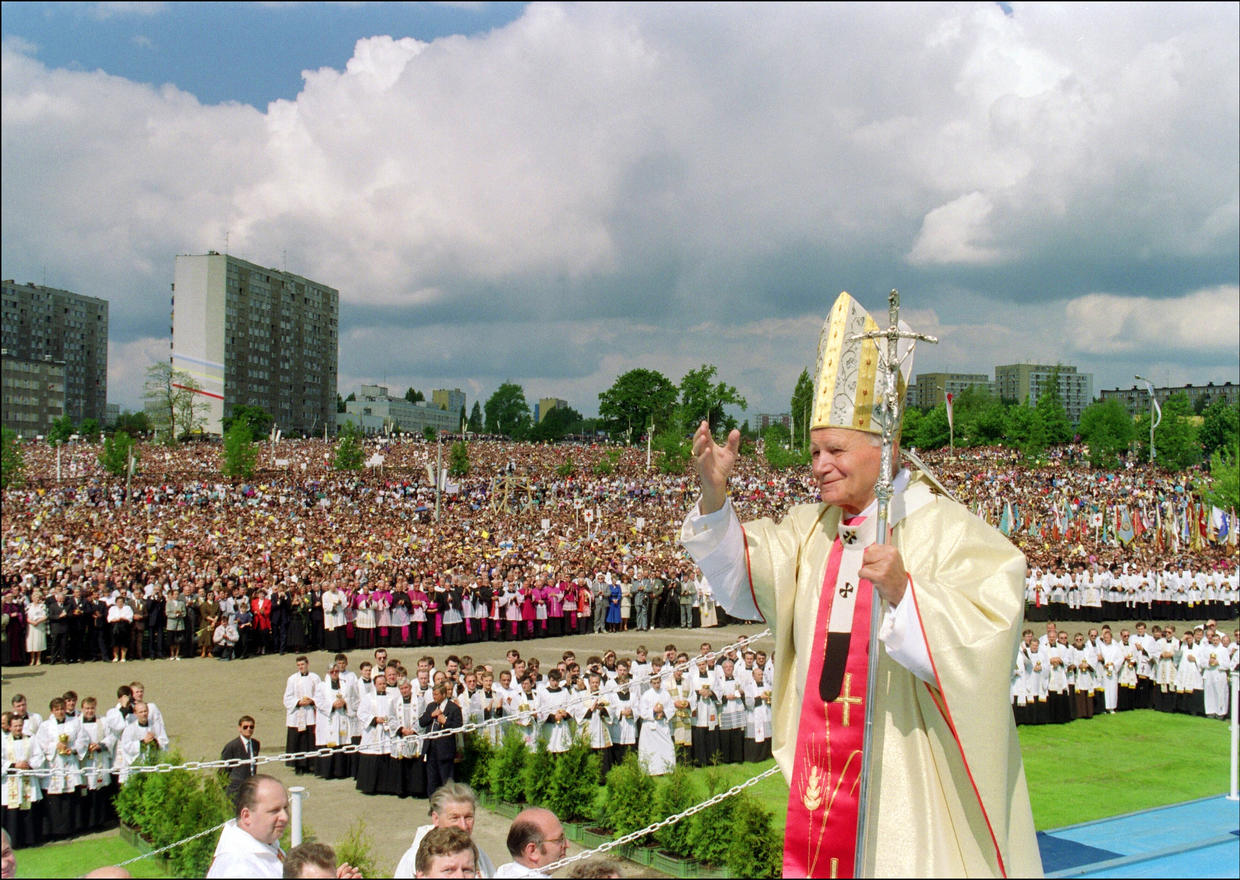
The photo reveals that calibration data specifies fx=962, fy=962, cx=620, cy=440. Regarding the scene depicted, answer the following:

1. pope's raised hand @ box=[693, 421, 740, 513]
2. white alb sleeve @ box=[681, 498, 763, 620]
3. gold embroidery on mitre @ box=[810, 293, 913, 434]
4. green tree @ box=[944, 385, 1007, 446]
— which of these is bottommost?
white alb sleeve @ box=[681, 498, 763, 620]

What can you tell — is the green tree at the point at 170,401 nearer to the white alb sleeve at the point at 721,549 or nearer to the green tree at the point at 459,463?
the green tree at the point at 459,463

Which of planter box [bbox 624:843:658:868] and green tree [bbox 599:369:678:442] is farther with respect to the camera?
green tree [bbox 599:369:678:442]

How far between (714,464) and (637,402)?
57110mm

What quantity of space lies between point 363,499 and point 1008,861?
34.7 m

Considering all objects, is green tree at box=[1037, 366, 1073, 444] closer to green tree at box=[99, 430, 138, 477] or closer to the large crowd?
the large crowd

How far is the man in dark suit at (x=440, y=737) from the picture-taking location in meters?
10.1

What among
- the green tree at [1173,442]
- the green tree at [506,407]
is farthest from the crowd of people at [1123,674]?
the green tree at [506,407]

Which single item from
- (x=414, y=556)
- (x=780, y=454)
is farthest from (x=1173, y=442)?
(x=414, y=556)

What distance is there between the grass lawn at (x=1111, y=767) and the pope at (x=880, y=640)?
5136 mm

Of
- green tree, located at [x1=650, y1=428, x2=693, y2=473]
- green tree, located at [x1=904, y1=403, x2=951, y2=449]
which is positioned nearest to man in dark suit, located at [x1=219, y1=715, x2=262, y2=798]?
green tree, located at [x1=650, y1=428, x2=693, y2=473]

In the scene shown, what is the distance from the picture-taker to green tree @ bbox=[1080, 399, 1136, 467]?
52.9 m

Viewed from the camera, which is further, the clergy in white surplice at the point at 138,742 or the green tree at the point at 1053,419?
the green tree at the point at 1053,419

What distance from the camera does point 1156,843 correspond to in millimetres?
7910

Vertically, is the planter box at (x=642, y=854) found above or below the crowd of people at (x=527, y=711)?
below
